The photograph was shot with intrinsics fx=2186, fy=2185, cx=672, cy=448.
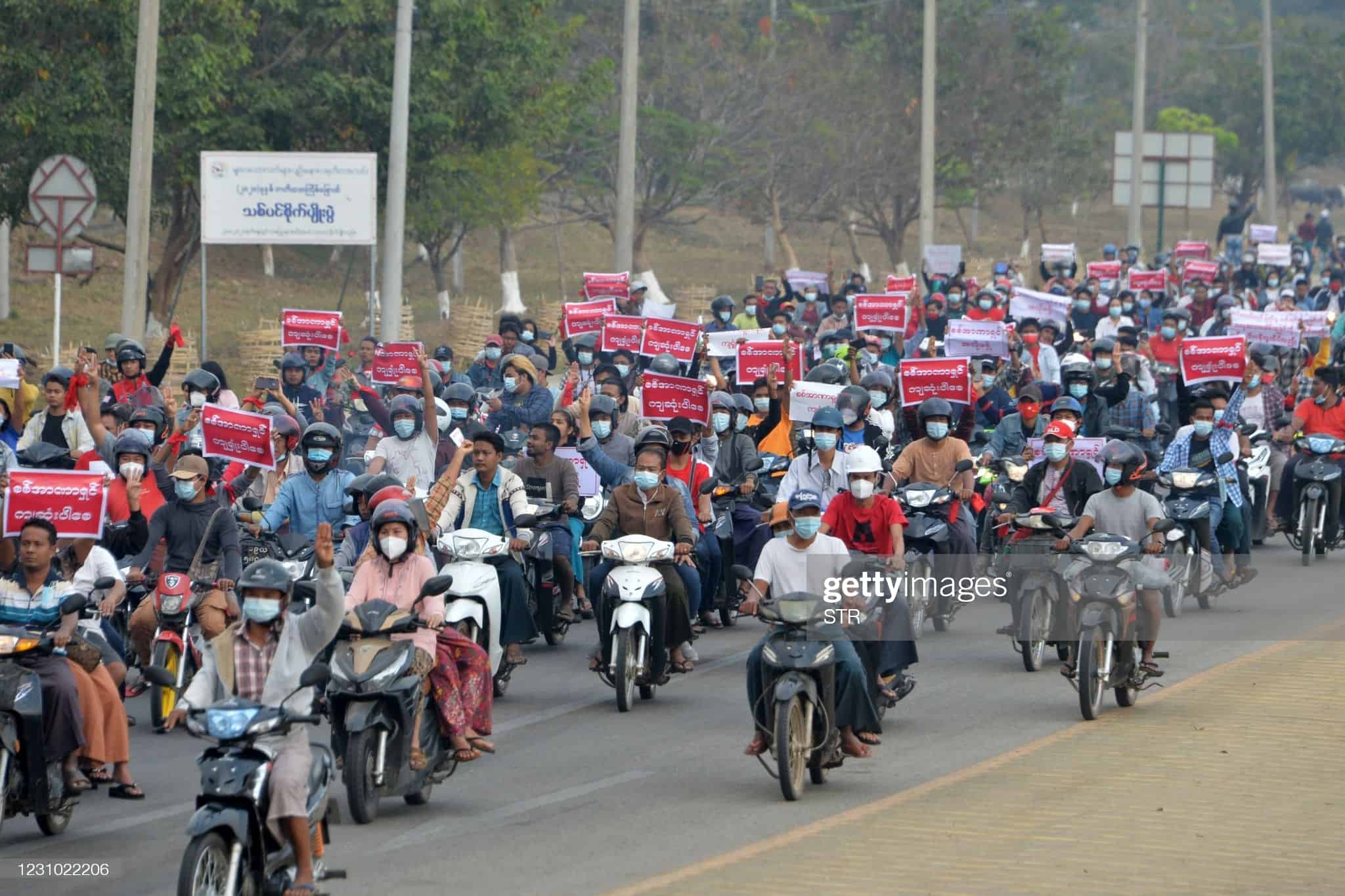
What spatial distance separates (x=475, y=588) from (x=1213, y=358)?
11.8 metres

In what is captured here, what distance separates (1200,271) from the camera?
37.6 metres

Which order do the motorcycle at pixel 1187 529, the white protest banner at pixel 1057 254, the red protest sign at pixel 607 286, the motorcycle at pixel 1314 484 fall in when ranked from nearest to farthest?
the motorcycle at pixel 1187 529 → the motorcycle at pixel 1314 484 → the red protest sign at pixel 607 286 → the white protest banner at pixel 1057 254

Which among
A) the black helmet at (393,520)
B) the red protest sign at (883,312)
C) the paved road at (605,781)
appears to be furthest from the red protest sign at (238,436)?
the red protest sign at (883,312)

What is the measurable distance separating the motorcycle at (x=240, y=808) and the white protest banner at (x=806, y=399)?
10.1 m

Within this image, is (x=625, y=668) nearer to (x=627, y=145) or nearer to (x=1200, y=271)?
(x=627, y=145)

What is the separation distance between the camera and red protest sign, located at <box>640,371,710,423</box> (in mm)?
16859

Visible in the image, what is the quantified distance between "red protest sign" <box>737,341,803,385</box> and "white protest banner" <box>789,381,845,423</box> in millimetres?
1636

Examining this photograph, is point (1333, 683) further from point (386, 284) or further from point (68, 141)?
point (68, 141)

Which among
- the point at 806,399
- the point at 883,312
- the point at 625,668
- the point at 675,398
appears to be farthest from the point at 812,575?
the point at 883,312

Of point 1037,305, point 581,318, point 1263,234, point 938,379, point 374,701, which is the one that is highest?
point 1263,234

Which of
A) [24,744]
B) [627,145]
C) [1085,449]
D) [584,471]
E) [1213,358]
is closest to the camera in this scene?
[24,744]

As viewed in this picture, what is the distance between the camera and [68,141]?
26828mm

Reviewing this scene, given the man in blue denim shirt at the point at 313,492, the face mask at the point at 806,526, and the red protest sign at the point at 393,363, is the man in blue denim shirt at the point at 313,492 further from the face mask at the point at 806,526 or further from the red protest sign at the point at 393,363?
the red protest sign at the point at 393,363

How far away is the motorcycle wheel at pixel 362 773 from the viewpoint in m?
9.82
